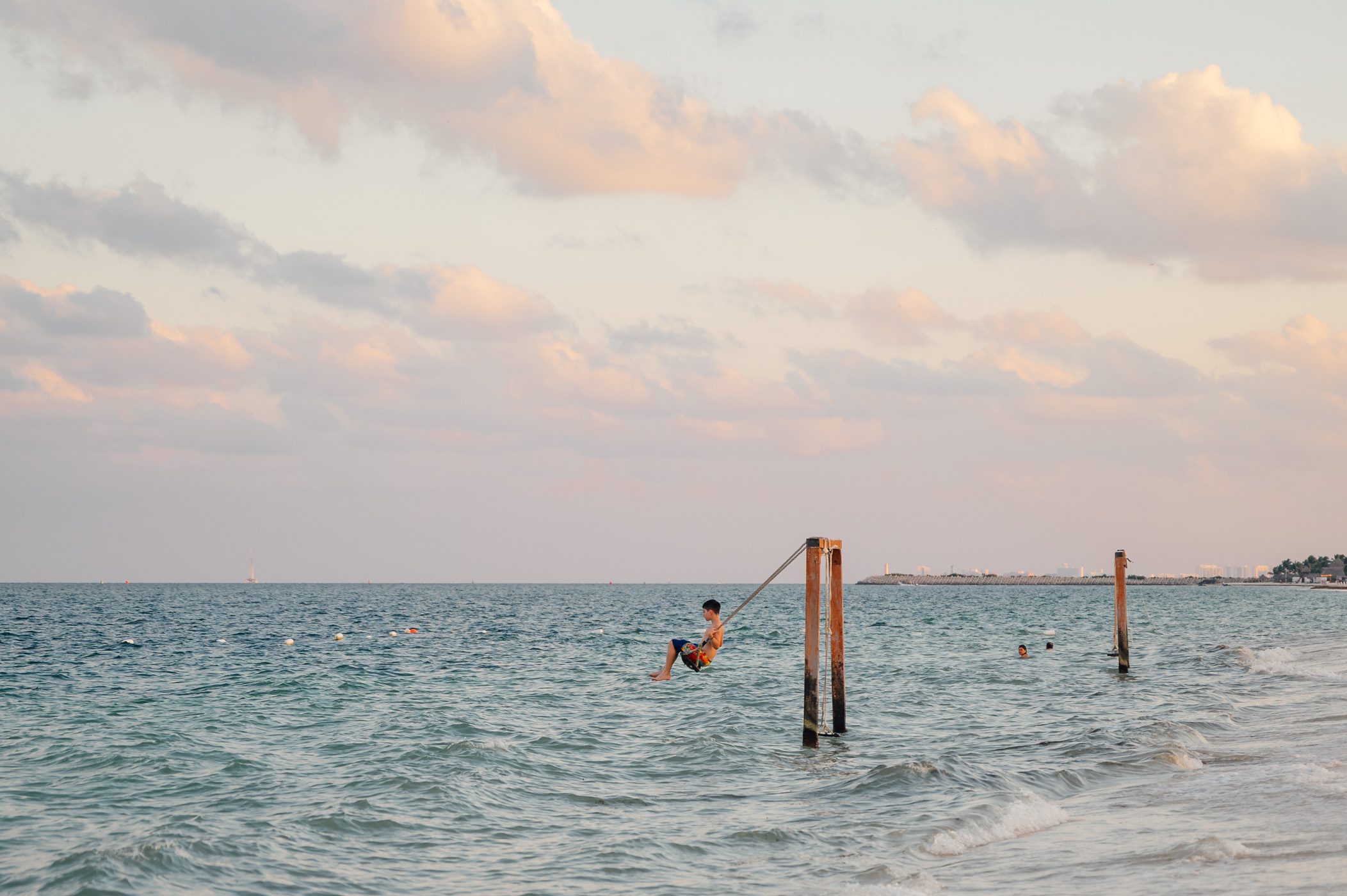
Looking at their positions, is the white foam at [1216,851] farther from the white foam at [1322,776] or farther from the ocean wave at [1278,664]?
the ocean wave at [1278,664]

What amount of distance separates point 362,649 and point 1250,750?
40786 mm

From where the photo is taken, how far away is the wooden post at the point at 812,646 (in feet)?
70.6

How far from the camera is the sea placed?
1335 cm

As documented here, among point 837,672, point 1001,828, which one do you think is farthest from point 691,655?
point 1001,828

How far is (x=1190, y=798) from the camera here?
52.9ft

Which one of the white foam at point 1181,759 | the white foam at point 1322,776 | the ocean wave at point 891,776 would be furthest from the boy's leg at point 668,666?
the white foam at point 1322,776

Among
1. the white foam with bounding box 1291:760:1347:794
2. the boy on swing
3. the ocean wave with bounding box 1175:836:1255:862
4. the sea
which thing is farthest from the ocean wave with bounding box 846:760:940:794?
the ocean wave with bounding box 1175:836:1255:862

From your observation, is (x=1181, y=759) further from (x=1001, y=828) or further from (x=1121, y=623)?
(x=1121, y=623)

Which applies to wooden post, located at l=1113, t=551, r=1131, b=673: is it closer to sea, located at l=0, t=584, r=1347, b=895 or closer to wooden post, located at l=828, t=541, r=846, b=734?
sea, located at l=0, t=584, r=1347, b=895

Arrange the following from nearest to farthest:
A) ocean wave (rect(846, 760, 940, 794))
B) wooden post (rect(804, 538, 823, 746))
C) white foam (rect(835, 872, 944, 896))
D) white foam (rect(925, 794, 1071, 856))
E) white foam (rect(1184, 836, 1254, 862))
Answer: white foam (rect(835, 872, 944, 896)) → white foam (rect(1184, 836, 1254, 862)) → white foam (rect(925, 794, 1071, 856)) → ocean wave (rect(846, 760, 940, 794)) → wooden post (rect(804, 538, 823, 746))

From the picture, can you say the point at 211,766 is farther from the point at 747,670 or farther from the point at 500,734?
the point at 747,670

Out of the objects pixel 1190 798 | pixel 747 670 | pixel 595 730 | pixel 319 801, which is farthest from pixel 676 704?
pixel 1190 798

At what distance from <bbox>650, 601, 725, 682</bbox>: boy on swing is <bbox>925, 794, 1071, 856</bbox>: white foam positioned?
23.0 feet

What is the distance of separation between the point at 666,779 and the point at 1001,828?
21.2 feet
